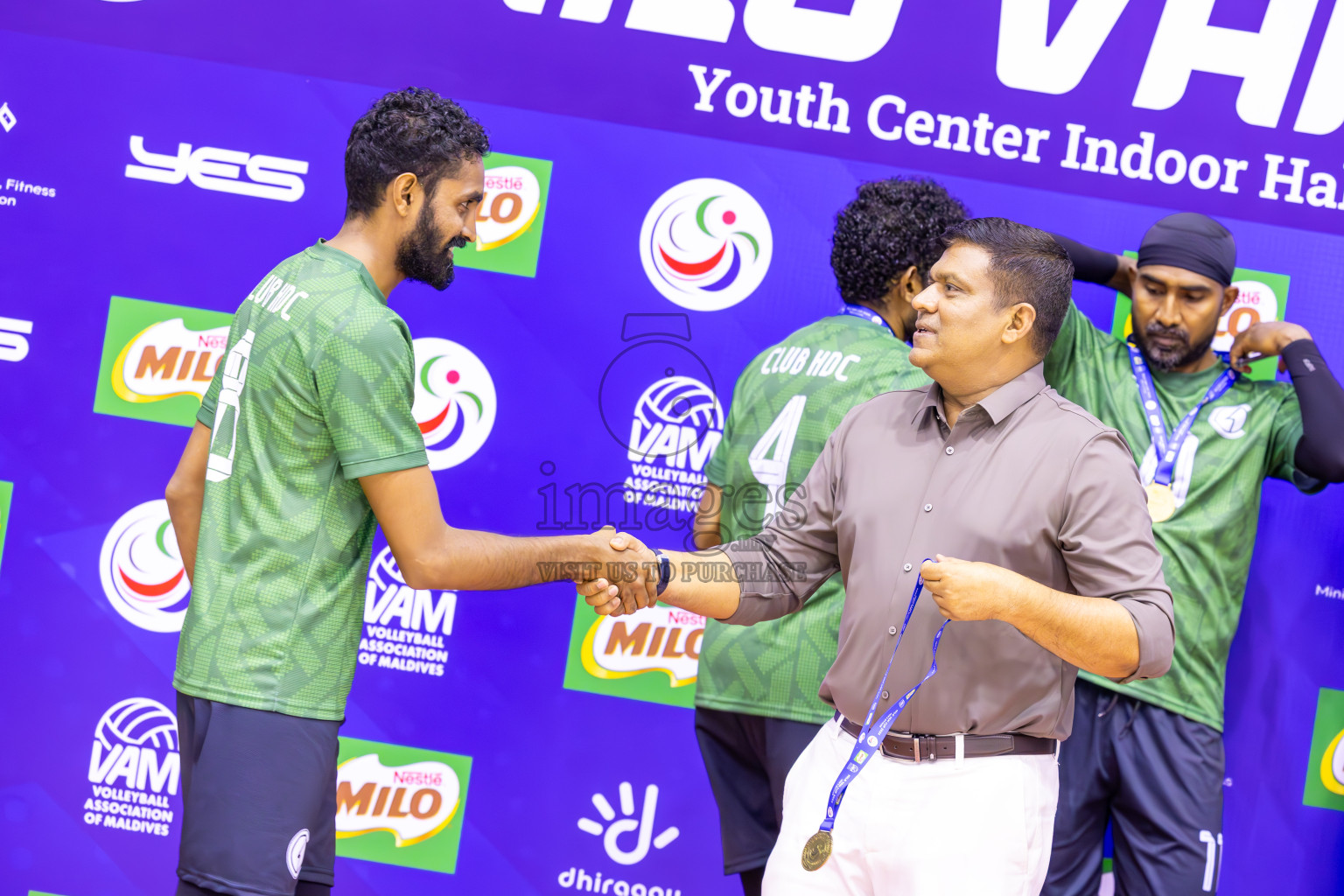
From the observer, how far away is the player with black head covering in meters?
2.81

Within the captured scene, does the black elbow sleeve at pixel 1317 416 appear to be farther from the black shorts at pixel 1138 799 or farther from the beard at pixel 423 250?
the beard at pixel 423 250

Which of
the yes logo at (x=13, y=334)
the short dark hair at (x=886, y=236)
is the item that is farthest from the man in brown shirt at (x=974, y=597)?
the yes logo at (x=13, y=334)

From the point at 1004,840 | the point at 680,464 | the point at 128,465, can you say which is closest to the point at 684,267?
the point at 680,464

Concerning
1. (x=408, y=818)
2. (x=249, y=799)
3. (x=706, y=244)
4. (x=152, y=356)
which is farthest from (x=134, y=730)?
(x=706, y=244)

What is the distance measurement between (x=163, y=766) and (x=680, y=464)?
6.00 ft

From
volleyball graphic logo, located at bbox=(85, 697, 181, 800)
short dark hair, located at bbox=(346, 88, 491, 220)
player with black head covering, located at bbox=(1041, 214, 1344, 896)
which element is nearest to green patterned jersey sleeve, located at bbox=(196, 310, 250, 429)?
short dark hair, located at bbox=(346, 88, 491, 220)

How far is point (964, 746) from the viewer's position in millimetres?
1837

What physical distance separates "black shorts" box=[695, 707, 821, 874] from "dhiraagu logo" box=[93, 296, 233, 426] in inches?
74.9

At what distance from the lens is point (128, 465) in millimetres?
3414

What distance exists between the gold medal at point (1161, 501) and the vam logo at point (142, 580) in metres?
2.80

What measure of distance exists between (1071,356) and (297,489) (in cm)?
205

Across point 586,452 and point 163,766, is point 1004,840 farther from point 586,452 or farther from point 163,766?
point 163,766

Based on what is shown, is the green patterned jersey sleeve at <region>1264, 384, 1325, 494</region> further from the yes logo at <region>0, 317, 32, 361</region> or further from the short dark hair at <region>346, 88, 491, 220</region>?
the yes logo at <region>0, 317, 32, 361</region>

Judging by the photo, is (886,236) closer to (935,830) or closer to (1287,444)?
(1287,444)
